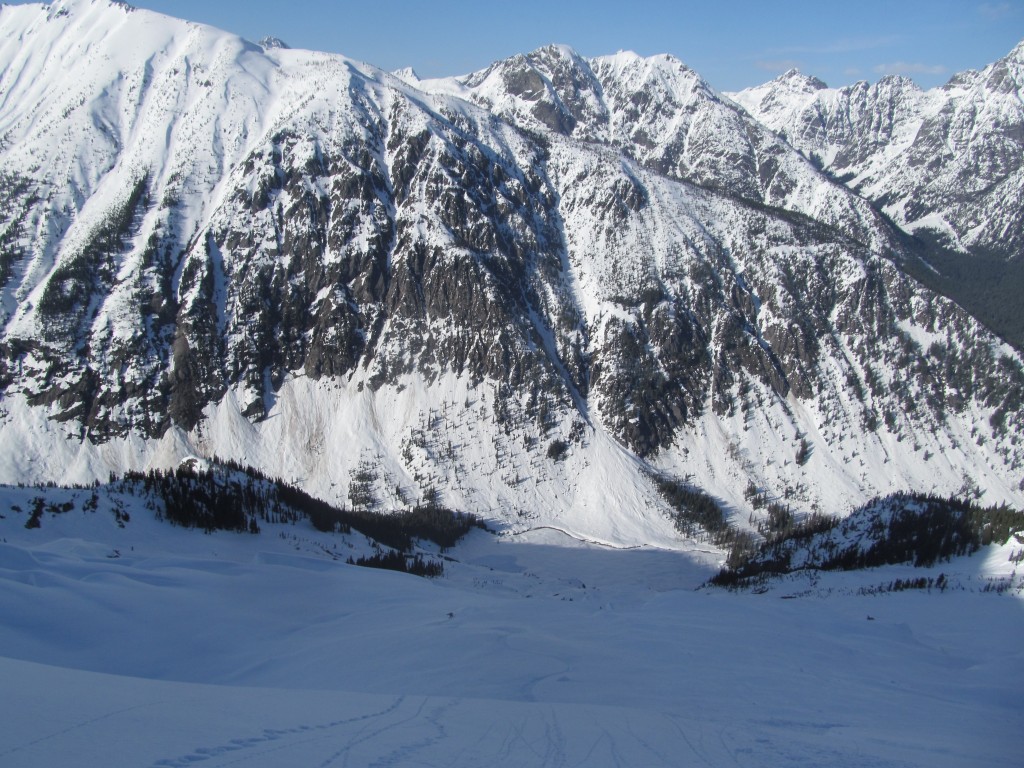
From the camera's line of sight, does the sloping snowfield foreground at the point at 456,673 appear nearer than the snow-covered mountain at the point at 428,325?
Yes

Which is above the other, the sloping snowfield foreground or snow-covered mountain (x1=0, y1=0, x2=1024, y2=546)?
snow-covered mountain (x1=0, y1=0, x2=1024, y2=546)

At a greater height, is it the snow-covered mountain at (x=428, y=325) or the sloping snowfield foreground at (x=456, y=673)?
the snow-covered mountain at (x=428, y=325)

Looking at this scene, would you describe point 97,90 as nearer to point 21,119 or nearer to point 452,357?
point 21,119

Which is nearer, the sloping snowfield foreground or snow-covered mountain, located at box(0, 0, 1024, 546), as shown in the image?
the sloping snowfield foreground

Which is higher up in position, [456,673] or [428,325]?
[428,325]

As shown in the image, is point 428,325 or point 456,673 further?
point 428,325
